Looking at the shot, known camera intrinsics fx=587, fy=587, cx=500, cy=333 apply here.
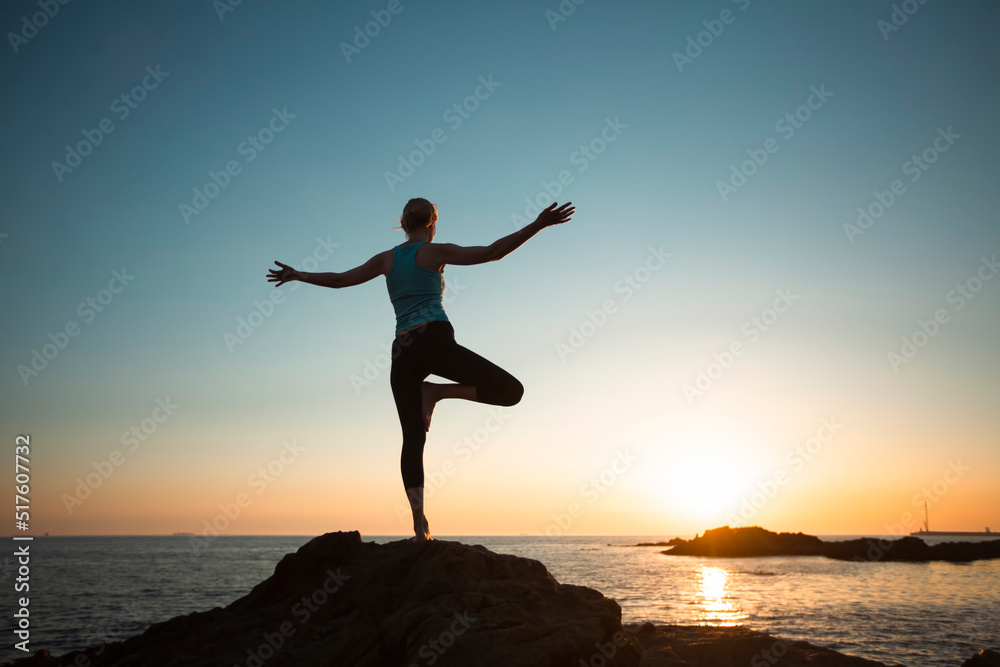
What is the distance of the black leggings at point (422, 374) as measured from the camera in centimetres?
482

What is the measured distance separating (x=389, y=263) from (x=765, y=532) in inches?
3963

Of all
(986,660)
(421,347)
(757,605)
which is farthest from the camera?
(757,605)

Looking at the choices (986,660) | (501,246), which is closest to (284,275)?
(501,246)

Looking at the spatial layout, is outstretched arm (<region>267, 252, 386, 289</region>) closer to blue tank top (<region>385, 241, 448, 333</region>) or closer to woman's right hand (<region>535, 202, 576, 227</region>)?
blue tank top (<region>385, 241, 448, 333</region>)

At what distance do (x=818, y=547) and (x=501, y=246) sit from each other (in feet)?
317

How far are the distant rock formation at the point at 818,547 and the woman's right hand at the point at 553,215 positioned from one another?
81.8 metres

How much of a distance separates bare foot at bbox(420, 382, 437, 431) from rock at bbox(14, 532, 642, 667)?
3.58 feet

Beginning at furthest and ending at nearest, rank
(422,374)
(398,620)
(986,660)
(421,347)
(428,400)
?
(986,660)
(428,400)
(422,374)
(421,347)
(398,620)

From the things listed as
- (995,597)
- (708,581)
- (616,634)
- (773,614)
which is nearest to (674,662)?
(616,634)

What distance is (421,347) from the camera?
482 centimetres

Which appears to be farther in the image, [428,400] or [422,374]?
[428,400]

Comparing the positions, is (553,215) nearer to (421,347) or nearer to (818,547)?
(421,347)

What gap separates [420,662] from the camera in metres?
3.86

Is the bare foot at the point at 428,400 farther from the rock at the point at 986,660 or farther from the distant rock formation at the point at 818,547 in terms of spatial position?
the distant rock formation at the point at 818,547
